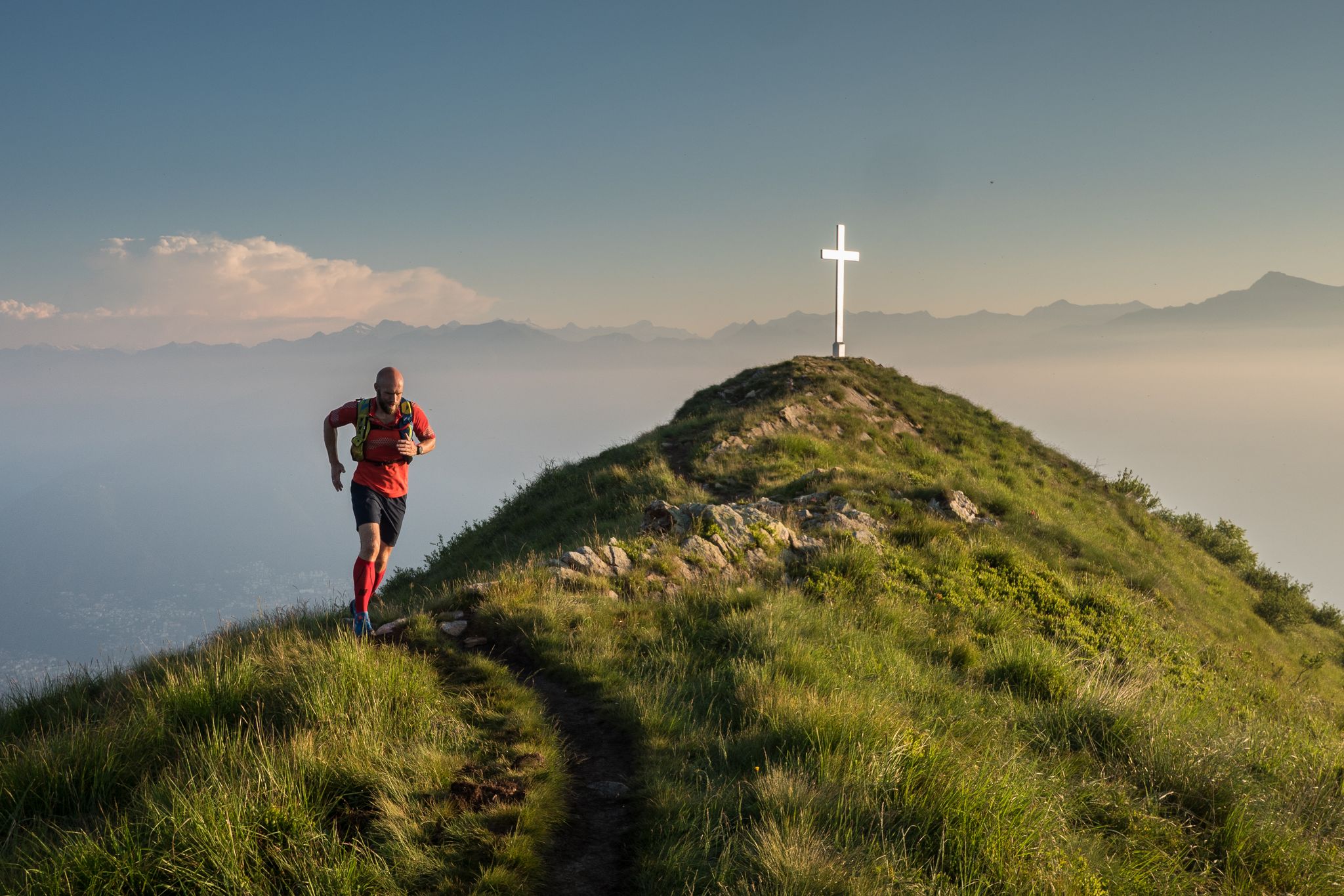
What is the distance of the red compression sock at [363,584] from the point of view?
7.97m

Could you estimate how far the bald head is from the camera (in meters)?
7.90

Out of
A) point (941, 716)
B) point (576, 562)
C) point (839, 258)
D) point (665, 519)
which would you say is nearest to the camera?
point (941, 716)

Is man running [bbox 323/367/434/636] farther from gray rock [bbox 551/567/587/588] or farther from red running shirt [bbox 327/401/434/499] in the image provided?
gray rock [bbox 551/567/587/588]

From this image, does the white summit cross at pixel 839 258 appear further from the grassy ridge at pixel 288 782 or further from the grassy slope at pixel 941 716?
the grassy ridge at pixel 288 782

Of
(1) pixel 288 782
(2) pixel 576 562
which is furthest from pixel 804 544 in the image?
(1) pixel 288 782

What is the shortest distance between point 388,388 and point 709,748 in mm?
5311

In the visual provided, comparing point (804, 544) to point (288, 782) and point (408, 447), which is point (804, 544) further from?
point (288, 782)

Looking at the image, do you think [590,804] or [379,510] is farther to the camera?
[379,510]

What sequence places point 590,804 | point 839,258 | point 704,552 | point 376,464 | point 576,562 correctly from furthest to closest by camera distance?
point 839,258 → point 704,552 → point 576,562 → point 376,464 → point 590,804

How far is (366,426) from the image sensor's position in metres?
8.04

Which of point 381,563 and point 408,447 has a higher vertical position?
point 408,447

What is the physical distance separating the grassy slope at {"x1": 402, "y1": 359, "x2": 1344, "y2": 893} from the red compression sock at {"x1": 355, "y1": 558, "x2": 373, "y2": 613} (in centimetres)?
138

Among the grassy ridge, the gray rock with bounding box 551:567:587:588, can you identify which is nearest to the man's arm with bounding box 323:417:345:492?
the grassy ridge

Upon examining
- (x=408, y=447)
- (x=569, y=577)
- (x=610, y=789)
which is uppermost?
(x=408, y=447)
